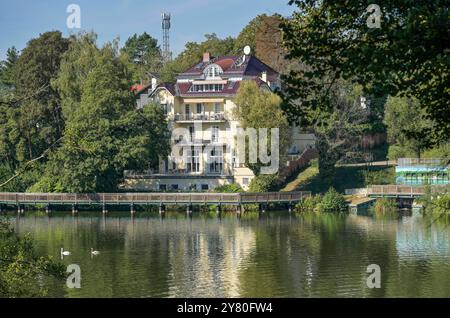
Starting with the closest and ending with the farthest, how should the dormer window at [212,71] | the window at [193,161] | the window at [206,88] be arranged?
the window at [193,161] → the window at [206,88] → the dormer window at [212,71]

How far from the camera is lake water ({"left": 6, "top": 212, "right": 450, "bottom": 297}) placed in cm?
3641

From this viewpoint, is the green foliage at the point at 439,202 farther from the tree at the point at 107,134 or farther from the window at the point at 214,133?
the tree at the point at 107,134

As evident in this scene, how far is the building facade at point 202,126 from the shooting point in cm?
7519

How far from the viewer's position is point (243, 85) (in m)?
70.2

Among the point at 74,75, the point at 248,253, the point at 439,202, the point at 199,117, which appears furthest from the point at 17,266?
the point at 199,117

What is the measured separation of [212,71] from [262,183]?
44.5ft

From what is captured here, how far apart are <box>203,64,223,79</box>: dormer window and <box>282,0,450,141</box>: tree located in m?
61.8

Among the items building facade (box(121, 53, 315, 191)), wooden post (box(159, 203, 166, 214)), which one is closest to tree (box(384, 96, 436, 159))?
building facade (box(121, 53, 315, 191))

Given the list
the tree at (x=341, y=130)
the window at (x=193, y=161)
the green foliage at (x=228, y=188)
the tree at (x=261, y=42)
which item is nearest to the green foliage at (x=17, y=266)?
the green foliage at (x=228, y=188)

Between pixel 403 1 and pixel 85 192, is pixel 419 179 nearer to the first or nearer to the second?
pixel 85 192

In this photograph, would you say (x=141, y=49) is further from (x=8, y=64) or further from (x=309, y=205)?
(x=309, y=205)

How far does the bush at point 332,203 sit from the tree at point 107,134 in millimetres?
14533

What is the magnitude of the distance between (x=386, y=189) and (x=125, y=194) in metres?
20.1

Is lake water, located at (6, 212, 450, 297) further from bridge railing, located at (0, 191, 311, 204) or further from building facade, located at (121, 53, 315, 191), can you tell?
building facade, located at (121, 53, 315, 191)
